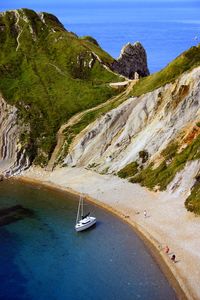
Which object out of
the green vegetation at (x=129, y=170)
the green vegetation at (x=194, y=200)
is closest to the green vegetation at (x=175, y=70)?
the green vegetation at (x=129, y=170)

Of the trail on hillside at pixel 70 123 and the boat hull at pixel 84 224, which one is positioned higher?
the trail on hillside at pixel 70 123

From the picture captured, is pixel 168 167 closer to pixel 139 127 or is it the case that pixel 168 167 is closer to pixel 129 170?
pixel 129 170

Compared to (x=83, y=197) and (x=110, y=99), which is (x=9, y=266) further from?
(x=110, y=99)

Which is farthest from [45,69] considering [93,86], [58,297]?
[58,297]

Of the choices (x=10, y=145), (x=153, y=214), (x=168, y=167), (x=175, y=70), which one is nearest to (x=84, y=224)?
(x=153, y=214)

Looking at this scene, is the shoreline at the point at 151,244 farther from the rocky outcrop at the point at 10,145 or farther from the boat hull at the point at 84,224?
the rocky outcrop at the point at 10,145
